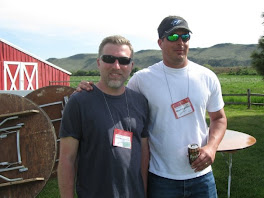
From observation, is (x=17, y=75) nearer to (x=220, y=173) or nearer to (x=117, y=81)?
(x=220, y=173)

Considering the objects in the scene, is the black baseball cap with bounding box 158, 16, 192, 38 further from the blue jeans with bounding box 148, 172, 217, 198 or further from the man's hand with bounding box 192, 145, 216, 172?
the blue jeans with bounding box 148, 172, 217, 198

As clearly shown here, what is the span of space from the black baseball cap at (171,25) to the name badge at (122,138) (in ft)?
2.99

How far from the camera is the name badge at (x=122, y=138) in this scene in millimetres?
1929

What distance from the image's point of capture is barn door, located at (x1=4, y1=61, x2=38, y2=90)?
50.7 feet

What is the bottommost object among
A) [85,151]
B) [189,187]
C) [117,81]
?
[189,187]

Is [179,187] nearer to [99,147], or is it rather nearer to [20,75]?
[99,147]

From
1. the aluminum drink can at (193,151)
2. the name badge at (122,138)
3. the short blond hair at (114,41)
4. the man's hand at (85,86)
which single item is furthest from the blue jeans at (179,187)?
the short blond hair at (114,41)

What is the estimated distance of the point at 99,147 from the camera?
1.91 meters

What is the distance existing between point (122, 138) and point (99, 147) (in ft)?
0.56

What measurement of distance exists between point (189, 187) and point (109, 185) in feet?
2.37

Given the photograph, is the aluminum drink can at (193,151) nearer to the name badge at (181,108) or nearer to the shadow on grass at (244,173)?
the name badge at (181,108)

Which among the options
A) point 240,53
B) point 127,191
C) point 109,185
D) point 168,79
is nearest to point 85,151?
point 109,185

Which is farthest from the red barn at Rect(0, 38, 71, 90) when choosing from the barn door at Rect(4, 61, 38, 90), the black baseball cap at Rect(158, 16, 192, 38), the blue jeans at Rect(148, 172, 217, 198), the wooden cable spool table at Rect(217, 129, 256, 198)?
the blue jeans at Rect(148, 172, 217, 198)

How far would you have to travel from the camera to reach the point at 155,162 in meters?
2.32
